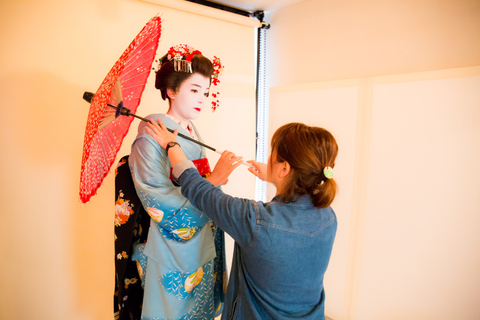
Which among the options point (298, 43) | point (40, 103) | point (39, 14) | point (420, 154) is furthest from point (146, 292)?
point (298, 43)

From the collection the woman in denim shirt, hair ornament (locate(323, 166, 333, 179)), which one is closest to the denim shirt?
the woman in denim shirt

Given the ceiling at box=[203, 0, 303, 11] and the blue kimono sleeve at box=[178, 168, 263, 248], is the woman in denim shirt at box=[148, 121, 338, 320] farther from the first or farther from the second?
the ceiling at box=[203, 0, 303, 11]

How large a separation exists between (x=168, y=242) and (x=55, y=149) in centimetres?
88

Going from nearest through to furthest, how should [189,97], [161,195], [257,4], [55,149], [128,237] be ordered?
Result: [161,195]
[128,237]
[189,97]
[55,149]
[257,4]

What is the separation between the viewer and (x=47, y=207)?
1.52 metres

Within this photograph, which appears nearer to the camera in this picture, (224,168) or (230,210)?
(230,210)

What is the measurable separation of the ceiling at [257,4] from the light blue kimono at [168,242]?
1260 mm

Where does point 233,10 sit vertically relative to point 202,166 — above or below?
above

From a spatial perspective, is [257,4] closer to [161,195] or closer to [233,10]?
[233,10]

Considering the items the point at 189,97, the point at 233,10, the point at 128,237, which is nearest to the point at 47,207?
the point at 128,237

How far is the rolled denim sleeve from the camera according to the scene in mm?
845

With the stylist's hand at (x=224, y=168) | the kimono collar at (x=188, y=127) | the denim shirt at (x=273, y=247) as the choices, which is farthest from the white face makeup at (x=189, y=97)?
the denim shirt at (x=273, y=247)

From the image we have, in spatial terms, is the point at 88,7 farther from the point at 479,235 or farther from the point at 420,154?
the point at 479,235

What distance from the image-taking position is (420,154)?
5.03 feet
